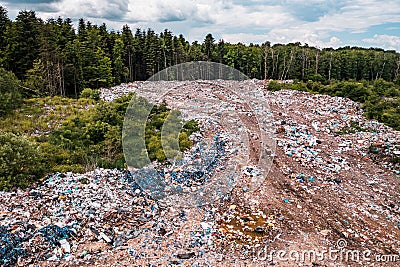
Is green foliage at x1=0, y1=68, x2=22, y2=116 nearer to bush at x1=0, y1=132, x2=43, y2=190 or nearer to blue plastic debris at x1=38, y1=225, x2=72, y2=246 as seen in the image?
bush at x1=0, y1=132, x2=43, y2=190

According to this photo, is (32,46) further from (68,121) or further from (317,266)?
(317,266)

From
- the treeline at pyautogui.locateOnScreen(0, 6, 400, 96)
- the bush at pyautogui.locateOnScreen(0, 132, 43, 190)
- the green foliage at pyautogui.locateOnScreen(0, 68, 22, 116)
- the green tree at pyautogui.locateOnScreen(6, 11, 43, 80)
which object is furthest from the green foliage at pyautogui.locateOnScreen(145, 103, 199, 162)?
the green tree at pyautogui.locateOnScreen(6, 11, 43, 80)

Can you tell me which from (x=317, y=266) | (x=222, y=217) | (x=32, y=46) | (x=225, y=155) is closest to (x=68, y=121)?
(x=225, y=155)

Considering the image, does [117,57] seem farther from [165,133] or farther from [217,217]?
[217,217]

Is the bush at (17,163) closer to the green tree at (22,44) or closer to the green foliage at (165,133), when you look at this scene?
the green foliage at (165,133)

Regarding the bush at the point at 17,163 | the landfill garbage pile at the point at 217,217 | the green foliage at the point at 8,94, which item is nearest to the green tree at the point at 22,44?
the green foliage at the point at 8,94

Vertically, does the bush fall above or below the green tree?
below

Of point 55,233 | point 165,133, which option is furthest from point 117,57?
point 55,233
